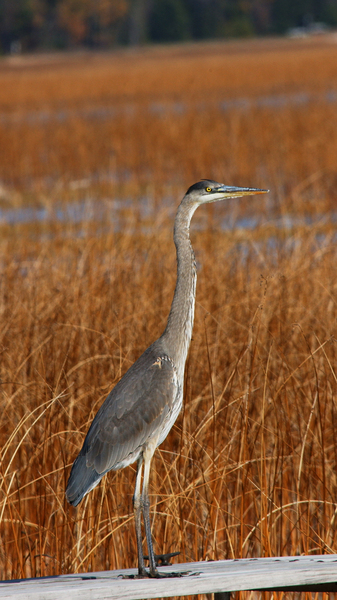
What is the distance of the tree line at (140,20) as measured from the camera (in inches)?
3442

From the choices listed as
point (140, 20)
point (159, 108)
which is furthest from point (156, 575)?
point (140, 20)

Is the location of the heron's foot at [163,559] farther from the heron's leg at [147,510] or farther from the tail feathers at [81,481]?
the tail feathers at [81,481]

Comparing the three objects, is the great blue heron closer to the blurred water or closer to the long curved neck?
the long curved neck

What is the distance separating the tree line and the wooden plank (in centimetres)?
8589

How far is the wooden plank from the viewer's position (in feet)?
7.35

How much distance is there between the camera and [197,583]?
7.42ft

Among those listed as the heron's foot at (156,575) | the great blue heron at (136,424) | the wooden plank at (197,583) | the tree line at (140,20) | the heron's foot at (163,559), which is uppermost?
the tree line at (140,20)

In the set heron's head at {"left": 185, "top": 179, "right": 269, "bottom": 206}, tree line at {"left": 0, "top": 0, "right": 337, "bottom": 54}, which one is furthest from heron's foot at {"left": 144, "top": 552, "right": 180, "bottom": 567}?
tree line at {"left": 0, "top": 0, "right": 337, "bottom": 54}

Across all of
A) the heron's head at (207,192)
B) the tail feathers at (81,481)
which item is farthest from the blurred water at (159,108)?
the tail feathers at (81,481)

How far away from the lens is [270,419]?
4133mm

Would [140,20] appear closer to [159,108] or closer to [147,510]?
[159,108]

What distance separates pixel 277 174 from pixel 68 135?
6.06 m

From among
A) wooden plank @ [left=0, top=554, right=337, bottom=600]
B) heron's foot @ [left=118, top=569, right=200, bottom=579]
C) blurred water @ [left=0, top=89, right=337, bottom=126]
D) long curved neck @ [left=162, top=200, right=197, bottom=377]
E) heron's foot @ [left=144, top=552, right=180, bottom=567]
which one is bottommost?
heron's foot @ [left=144, top=552, right=180, bottom=567]

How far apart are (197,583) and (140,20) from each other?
97.2 meters
